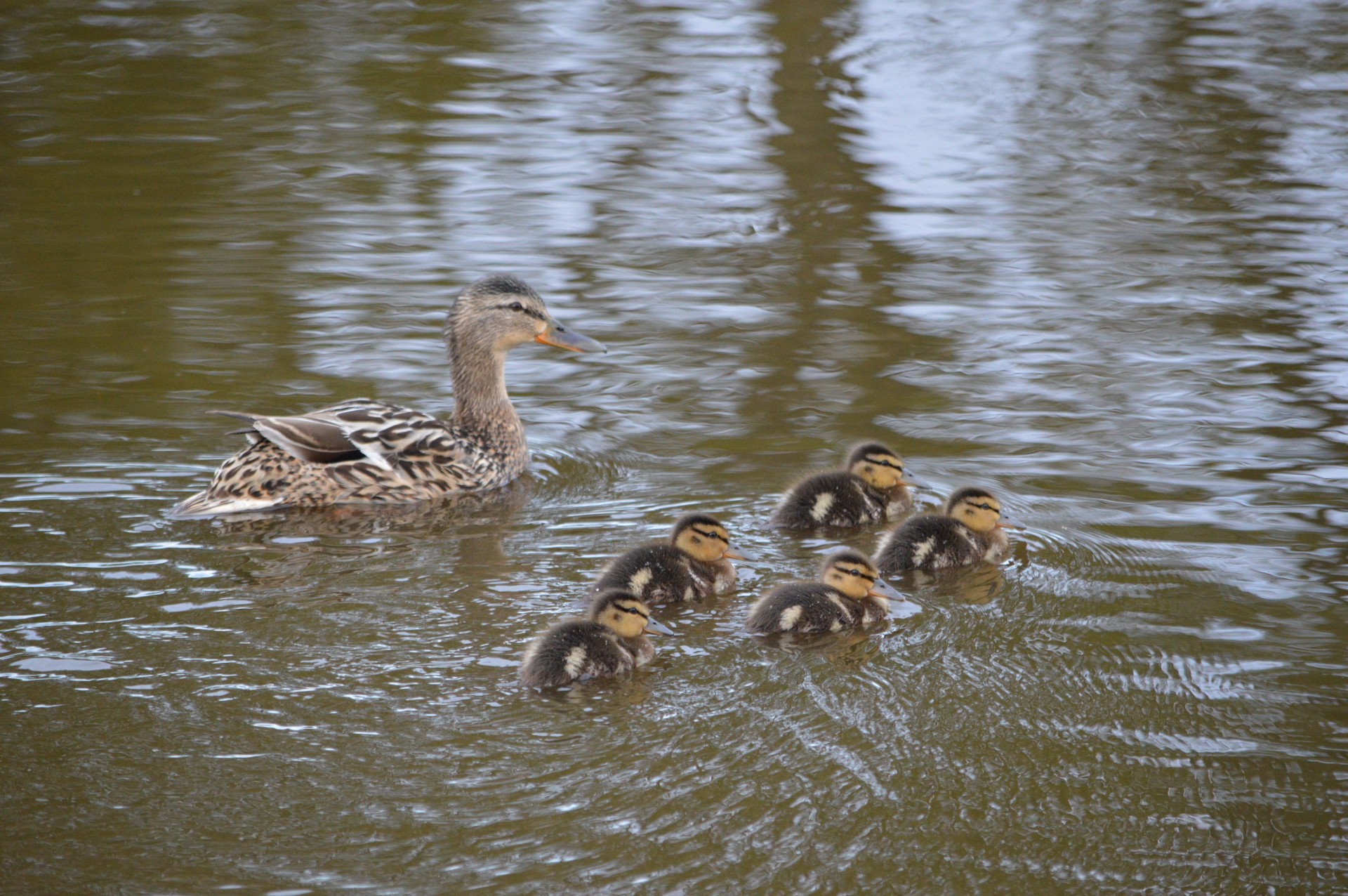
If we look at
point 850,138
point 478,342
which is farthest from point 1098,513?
point 850,138

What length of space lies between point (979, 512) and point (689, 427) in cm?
153

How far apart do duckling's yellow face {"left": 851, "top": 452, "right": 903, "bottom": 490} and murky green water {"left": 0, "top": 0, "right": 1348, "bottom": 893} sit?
0.26m

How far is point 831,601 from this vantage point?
428 cm

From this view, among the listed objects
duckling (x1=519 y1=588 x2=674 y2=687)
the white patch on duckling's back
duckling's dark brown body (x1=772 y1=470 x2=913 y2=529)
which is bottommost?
duckling's dark brown body (x1=772 y1=470 x2=913 y2=529)

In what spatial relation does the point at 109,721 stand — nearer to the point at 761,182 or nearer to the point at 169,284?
the point at 169,284

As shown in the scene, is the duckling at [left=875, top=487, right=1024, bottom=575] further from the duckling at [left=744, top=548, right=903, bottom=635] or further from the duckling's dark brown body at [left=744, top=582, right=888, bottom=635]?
the duckling's dark brown body at [left=744, top=582, right=888, bottom=635]

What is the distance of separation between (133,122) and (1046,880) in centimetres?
941

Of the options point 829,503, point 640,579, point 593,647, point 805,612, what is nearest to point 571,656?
point 593,647

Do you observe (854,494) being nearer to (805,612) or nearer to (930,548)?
(930,548)

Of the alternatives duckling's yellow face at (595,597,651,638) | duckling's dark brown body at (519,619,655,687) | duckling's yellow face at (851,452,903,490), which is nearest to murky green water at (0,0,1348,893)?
duckling's dark brown body at (519,619,655,687)

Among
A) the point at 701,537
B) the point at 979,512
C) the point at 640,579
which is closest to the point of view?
the point at 640,579

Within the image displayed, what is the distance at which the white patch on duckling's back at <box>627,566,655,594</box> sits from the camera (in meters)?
4.46

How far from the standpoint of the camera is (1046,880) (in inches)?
123

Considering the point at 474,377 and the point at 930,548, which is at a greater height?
the point at 474,377
